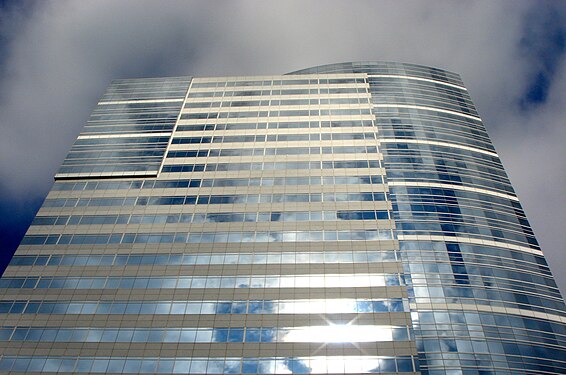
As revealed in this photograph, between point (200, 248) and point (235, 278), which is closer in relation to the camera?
point (235, 278)

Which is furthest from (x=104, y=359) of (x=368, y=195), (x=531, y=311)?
(x=531, y=311)

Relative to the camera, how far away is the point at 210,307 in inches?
2297

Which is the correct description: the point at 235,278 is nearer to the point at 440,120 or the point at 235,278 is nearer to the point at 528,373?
the point at 528,373

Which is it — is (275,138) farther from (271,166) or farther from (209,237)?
(209,237)


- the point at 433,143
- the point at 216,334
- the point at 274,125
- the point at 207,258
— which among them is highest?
the point at 433,143

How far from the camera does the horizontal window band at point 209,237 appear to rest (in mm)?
64500

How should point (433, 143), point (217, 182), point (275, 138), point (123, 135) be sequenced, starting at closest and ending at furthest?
point (217, 182) < point (275, 138) < point (123, 135) < point (433, 143)

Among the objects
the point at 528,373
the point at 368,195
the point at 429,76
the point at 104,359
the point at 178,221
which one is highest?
the point at 429,76

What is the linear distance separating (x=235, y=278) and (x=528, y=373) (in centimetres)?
3979

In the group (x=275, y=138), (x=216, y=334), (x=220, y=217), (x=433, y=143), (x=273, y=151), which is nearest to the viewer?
(x=216, y=334)

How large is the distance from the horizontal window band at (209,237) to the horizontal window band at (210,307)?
9.85m

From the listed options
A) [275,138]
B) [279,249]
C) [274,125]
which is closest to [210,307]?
[279,249]

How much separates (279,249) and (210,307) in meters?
12.2

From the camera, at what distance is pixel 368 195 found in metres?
69.8
